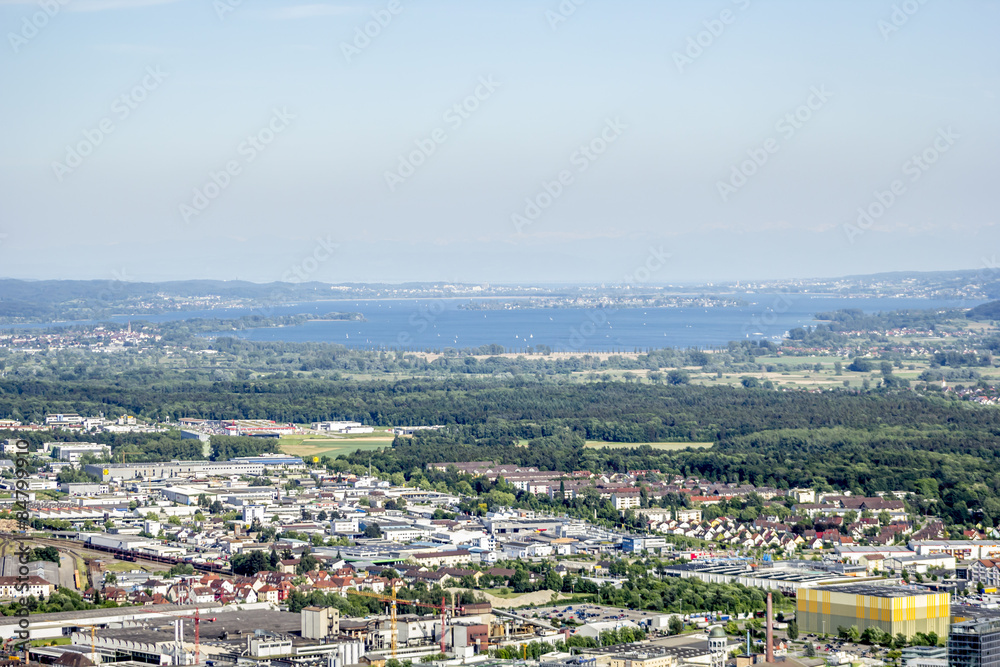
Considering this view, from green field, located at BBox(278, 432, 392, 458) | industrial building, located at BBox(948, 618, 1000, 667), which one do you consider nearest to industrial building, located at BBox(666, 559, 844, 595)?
industrial building, located at BBox(948, 618, 1000, 667)

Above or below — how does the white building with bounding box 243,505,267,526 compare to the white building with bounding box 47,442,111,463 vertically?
below

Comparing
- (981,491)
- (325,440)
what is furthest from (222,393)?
(981,491)

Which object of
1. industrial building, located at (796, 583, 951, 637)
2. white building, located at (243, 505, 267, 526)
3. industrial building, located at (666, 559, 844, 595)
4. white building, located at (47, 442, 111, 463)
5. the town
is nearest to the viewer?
the town
